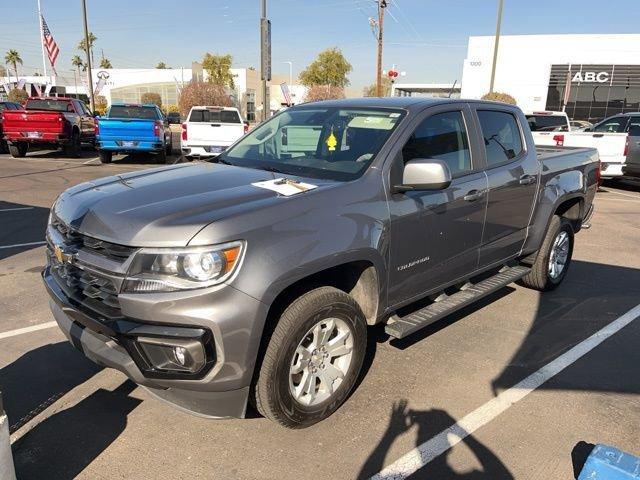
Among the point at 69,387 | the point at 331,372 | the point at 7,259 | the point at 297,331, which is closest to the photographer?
the point at 297,331

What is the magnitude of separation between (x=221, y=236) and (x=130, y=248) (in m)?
0.47

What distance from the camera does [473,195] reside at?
13.2ft

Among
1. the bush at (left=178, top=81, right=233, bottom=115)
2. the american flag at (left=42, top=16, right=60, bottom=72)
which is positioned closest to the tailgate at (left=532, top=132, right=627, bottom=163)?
the american flag at (left=42, top=16, right=60, bottom=72)

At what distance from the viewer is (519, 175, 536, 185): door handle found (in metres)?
4.65

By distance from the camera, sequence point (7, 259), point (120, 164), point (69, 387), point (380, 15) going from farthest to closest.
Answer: point (380, 15) < point (120, 164) < point (7, 259) < point (69, 387)

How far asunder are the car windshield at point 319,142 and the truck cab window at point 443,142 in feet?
0.62

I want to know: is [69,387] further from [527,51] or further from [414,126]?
[527,51]

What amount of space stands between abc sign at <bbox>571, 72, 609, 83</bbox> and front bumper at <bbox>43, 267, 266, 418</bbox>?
48162 millimetres

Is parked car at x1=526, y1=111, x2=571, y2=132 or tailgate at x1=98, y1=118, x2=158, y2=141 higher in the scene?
parked car at x1=526, y1=111, x2=571, y2=132

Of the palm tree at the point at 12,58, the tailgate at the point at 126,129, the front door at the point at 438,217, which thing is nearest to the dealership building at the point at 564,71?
the tailgate at the point at 126,129

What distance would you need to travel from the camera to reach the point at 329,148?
3785mm

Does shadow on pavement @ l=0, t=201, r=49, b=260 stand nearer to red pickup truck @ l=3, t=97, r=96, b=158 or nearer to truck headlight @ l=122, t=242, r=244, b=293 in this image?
truck headlight @ l=122, t=242, r=244, b=293

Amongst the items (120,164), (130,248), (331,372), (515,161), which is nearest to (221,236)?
(130,248)

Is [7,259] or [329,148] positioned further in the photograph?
[7,259]
